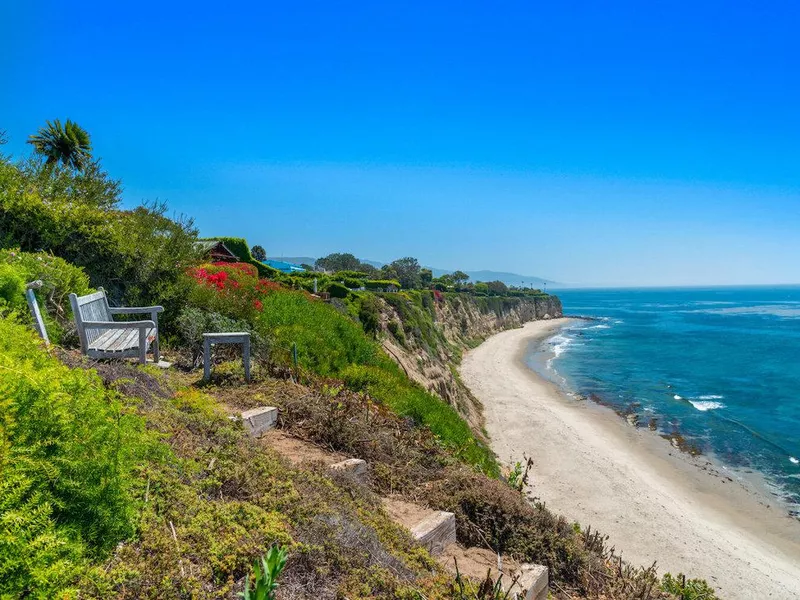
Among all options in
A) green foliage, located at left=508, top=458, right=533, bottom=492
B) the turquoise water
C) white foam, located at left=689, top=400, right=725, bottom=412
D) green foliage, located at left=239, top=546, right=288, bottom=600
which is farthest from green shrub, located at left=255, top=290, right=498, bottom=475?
white foam, located at left=689, top=400, right=725, bottom=412

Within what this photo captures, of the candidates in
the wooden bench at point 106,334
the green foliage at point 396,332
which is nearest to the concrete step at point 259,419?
the wooden bench at point 106,334

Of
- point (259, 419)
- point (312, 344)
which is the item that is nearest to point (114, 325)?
point (259, 419)

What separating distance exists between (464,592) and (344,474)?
1.92m

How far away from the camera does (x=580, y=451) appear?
73.0 feet

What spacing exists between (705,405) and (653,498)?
18.4 m

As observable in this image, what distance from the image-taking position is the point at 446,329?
54.8 metres

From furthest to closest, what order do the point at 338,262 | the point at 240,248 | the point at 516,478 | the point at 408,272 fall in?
the point at 338,262 → the point at 408,272 → the point at 240,248 → the point at 516,478

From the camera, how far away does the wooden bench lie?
6840 millimetres

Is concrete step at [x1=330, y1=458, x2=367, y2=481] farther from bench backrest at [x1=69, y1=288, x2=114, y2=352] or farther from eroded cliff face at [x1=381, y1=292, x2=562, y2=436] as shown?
eroded cliff face at [x1=381, y1=292, x2=562, y2=436]

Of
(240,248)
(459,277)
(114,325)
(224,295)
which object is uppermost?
(240,248)

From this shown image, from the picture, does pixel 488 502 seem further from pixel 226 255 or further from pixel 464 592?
pixel 226 255

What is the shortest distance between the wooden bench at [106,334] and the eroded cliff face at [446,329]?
12709 millimetres

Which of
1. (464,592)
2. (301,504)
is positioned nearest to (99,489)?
(301,504)

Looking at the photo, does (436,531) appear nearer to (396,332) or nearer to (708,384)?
(396,332)
